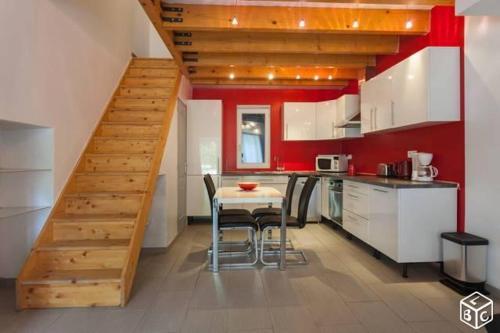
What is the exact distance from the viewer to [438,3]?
9.30 feet

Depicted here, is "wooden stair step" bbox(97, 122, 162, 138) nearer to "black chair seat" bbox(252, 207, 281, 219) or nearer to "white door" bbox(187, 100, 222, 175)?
"white door" bbox(187, 100, 222, 175)

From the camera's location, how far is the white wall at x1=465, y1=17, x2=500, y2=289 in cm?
249

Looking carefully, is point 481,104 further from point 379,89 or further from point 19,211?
point 19,211

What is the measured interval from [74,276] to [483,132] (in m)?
3.66

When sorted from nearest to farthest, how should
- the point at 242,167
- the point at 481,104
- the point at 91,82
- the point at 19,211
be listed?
the point at 19,211
the point at 481,104
the point at 91,82
the point at 242,167

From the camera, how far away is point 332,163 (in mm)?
5555

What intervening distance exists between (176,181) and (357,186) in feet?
8.00

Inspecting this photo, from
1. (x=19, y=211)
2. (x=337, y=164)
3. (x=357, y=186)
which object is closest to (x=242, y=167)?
(x=337, y=164)

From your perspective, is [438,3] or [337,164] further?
[337,164]

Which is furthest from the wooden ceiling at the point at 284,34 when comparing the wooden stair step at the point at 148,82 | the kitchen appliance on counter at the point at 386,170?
the kitchen appliance on counter at the point at 386,170

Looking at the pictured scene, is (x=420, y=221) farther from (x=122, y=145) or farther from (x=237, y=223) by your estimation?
(x=122, y=145)

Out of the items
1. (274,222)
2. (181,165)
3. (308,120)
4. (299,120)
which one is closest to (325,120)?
(308,120)

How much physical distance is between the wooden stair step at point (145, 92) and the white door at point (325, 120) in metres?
2.79

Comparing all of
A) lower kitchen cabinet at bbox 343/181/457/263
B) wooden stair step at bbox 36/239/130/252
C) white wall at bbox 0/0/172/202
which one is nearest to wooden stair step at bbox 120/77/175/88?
white wall at bbox 0/0/172/202
